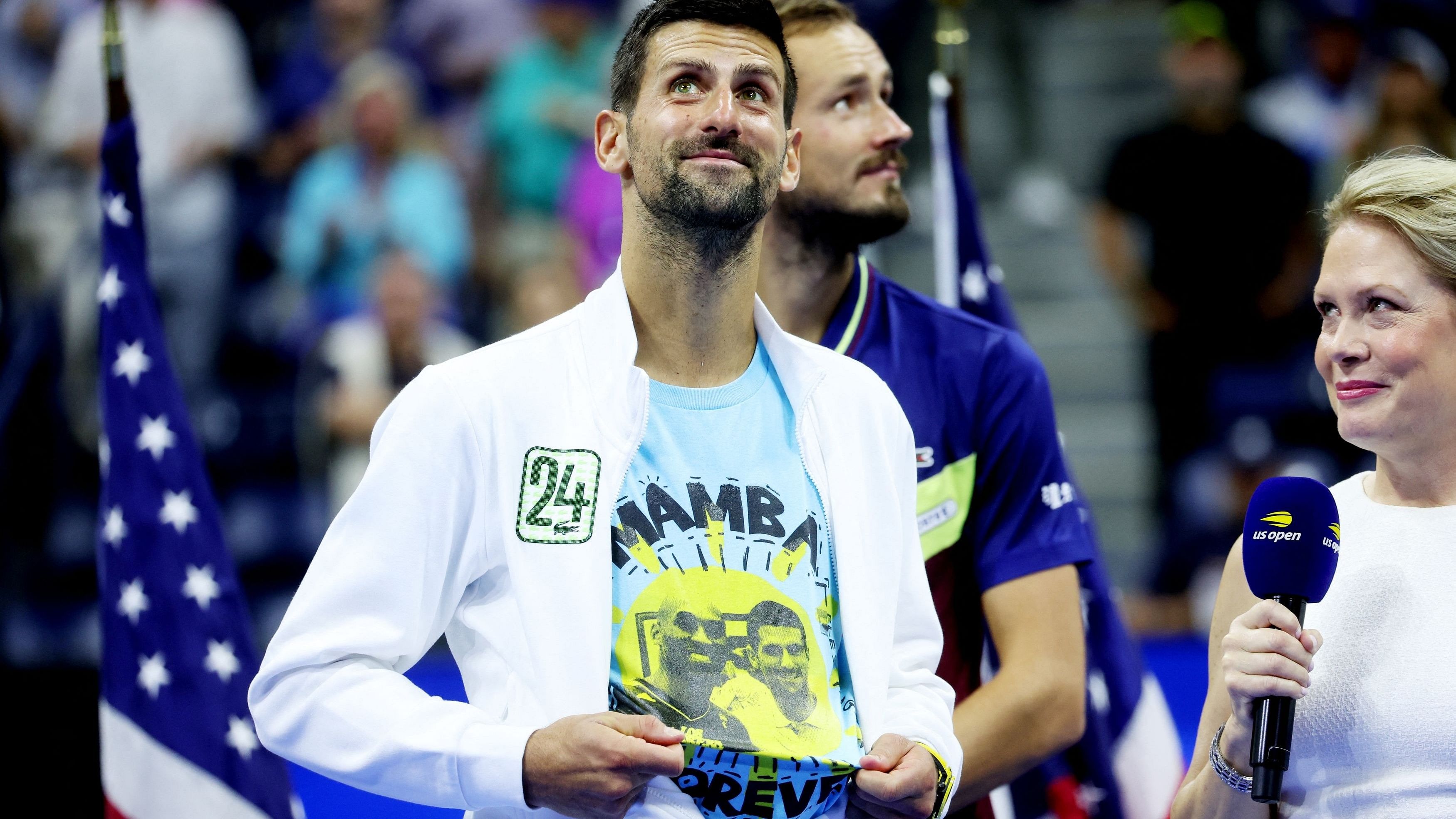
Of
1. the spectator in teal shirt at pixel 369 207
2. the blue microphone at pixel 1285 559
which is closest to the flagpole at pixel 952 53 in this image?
the blue microphone at pixel 1285 559

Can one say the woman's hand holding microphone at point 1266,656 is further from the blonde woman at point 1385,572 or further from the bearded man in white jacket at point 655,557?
the bearded man in white jacket at point 655,557

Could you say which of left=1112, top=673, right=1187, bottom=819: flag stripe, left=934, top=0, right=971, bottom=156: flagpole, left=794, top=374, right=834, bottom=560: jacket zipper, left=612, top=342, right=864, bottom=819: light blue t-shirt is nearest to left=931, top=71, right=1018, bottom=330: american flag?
left=934, top=0, right=971, bottom=156: flagpole

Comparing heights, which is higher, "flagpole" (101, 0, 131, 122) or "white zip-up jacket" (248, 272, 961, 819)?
"flagpole" (101, 0, 131, 122)

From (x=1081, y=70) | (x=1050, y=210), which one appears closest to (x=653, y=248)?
(x=1050, y=210)

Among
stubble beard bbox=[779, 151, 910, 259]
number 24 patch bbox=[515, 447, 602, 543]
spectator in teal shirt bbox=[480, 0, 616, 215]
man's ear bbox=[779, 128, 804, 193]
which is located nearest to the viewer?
number 24 patch bbox=[515, 447, 602, 543]

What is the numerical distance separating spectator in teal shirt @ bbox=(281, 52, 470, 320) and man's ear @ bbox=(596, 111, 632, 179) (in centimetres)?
445

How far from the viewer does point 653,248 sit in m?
2.28

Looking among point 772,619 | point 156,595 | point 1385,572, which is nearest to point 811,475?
point 772,619

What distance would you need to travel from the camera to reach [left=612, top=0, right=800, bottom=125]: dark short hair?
233 cm

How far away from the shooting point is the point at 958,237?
3742 millimetres

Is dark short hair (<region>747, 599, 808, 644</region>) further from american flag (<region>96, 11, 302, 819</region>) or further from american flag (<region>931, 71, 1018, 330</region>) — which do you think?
american flag (<region>931, 71, 1018, 330</region>)

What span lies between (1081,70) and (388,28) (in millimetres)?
3885

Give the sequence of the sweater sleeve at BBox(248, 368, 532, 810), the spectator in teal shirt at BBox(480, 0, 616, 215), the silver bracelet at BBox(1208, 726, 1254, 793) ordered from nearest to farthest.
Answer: the sweater sleeve at BBox(248, 368, 532, 810)
the silver bracelet at BBox(1208, 726, 1254, 793)
the spectator in teal shirt at BBox(480, 0, 616, 215)

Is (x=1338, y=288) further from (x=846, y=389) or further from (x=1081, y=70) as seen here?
(x=1081, y=70)
